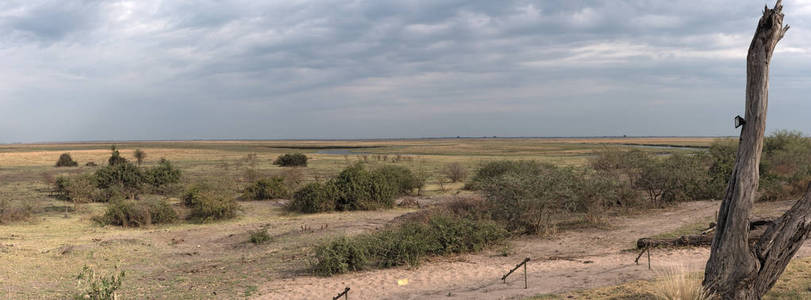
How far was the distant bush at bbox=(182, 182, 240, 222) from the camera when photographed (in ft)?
62.9

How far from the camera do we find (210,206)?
62.8 ft

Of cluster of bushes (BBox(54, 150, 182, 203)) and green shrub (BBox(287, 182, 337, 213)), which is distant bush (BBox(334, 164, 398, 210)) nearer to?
green shrub (BBox(287, 182, 337, 213))

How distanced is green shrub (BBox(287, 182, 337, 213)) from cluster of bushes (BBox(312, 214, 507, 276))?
8.76 meters

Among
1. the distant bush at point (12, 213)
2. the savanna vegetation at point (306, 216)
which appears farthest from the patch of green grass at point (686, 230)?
the distant bush at point (12, 213)

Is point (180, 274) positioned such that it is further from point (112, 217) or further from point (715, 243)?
point (715, 243)

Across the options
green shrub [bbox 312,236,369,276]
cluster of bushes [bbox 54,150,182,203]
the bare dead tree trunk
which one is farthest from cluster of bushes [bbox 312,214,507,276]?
cluster of bushes [bbox 54,150,182,203]

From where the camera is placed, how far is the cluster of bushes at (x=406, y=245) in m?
10.8

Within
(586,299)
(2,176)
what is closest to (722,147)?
(586,299)

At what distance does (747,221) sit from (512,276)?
457 centimetres

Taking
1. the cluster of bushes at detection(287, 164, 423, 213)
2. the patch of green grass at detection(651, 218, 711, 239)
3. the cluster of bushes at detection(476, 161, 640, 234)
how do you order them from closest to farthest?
the patch of green grass at detection(651, 218, 711, 239), the cluster of bushes at detection(476, 161, 640, 234), the cluster of bushes at detection(287, 164, 423, 213)

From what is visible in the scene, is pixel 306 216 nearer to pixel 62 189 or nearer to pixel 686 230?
pixel 686 230

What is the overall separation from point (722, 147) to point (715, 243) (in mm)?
21170

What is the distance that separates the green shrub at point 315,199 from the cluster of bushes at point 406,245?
8.76 m

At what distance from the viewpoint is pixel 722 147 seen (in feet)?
77.6
